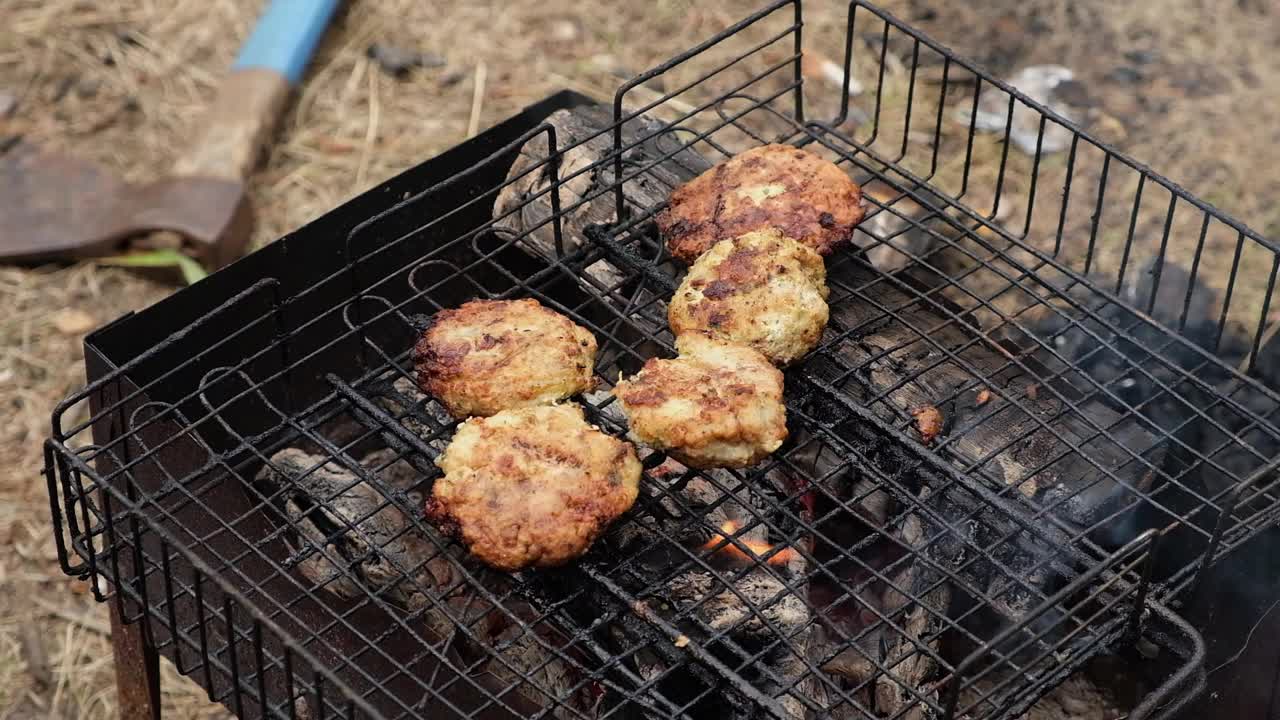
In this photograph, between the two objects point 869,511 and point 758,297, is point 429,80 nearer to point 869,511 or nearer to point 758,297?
point 758,297

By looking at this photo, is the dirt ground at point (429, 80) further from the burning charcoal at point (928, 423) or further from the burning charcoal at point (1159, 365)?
the burning charcoal at point (928, 423)

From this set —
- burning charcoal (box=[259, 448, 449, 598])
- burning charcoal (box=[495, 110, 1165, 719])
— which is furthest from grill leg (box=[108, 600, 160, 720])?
burning charcoal (box=[495, 110, 1165, 719])

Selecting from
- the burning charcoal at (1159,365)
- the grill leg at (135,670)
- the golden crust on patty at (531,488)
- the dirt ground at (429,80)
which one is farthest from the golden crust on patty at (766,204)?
the dirt ground at (429,80)

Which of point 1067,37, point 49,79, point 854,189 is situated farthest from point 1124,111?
point 49,79

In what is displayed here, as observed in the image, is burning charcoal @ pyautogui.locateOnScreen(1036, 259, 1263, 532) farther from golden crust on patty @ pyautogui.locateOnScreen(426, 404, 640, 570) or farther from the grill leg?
the grill leg

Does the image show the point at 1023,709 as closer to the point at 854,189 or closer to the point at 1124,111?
the point at 854,189
